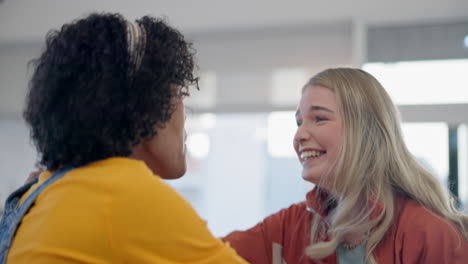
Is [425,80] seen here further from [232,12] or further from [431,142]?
[232,12]

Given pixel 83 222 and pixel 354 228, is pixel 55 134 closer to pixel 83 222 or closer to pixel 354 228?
pixel 83 222

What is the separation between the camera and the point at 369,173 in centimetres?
139

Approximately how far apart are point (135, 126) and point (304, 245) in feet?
2.48

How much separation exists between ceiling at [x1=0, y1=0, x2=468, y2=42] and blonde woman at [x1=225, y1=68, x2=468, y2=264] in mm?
1510

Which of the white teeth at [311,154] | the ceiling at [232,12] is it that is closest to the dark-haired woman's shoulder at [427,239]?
the white teeth at [311,154]

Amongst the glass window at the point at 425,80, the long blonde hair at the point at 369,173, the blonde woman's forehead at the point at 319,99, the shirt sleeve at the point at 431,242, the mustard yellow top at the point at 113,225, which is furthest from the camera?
the glass window at the point at 425,80

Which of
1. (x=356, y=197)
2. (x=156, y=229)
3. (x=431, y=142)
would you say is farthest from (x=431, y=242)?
(x=431, y=142)

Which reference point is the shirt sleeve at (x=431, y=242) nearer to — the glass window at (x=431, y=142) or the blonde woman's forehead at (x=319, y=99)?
the blonde woman's forehead at (x=319, y=99)

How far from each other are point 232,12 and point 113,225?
249 centimetres

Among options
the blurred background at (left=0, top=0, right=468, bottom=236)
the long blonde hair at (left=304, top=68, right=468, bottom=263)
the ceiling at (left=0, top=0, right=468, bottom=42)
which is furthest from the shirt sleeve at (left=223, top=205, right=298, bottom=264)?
the ceiling at (left=0, top=0, right=468, bottom=42)

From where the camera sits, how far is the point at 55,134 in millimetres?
861

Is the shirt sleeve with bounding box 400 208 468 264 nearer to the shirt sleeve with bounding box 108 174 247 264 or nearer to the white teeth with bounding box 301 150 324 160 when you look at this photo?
the white teeth with bounding box 301 150 324 160

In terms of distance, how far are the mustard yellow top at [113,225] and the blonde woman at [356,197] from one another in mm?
596

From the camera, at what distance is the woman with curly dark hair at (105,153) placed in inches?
30.1
